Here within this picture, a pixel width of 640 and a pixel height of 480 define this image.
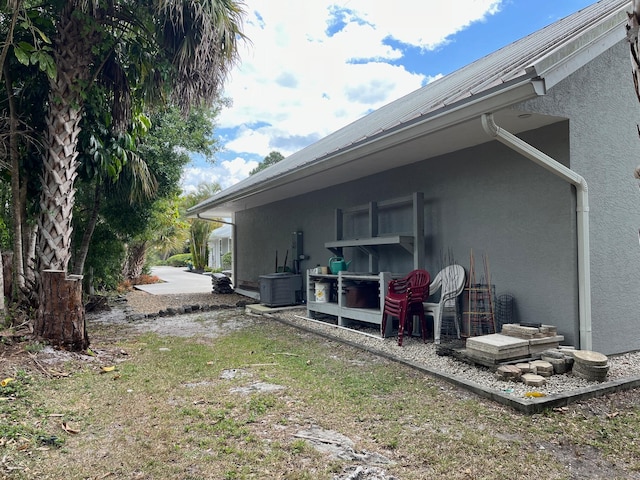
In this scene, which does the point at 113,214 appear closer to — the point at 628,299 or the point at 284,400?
the point at 284,400

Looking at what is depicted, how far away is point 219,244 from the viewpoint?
94.8 ft

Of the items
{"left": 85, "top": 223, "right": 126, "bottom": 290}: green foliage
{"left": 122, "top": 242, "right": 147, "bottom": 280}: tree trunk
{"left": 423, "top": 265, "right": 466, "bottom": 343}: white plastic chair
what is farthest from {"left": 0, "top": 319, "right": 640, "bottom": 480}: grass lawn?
{"left": 122, "top": 242, "right": 147, "bottom": 280}: tree trunk

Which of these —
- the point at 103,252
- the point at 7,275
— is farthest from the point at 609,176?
the point at 103,252

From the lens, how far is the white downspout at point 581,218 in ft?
14.1

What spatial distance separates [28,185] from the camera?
5816 millimetres

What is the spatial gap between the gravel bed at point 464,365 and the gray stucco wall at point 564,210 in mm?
407

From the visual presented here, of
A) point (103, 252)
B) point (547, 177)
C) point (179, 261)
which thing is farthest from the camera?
point (179, 261)

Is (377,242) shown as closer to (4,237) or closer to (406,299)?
(406,299)

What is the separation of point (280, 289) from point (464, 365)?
17.3ft

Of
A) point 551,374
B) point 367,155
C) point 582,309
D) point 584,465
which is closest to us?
point 584,465

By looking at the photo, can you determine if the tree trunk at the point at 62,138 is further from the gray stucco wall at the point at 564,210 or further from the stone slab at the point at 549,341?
the stone slab at the point at 549,341

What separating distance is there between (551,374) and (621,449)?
1.30m

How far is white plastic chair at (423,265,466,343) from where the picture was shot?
212 inches

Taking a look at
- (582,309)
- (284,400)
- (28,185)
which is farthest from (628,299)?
(28,185)
